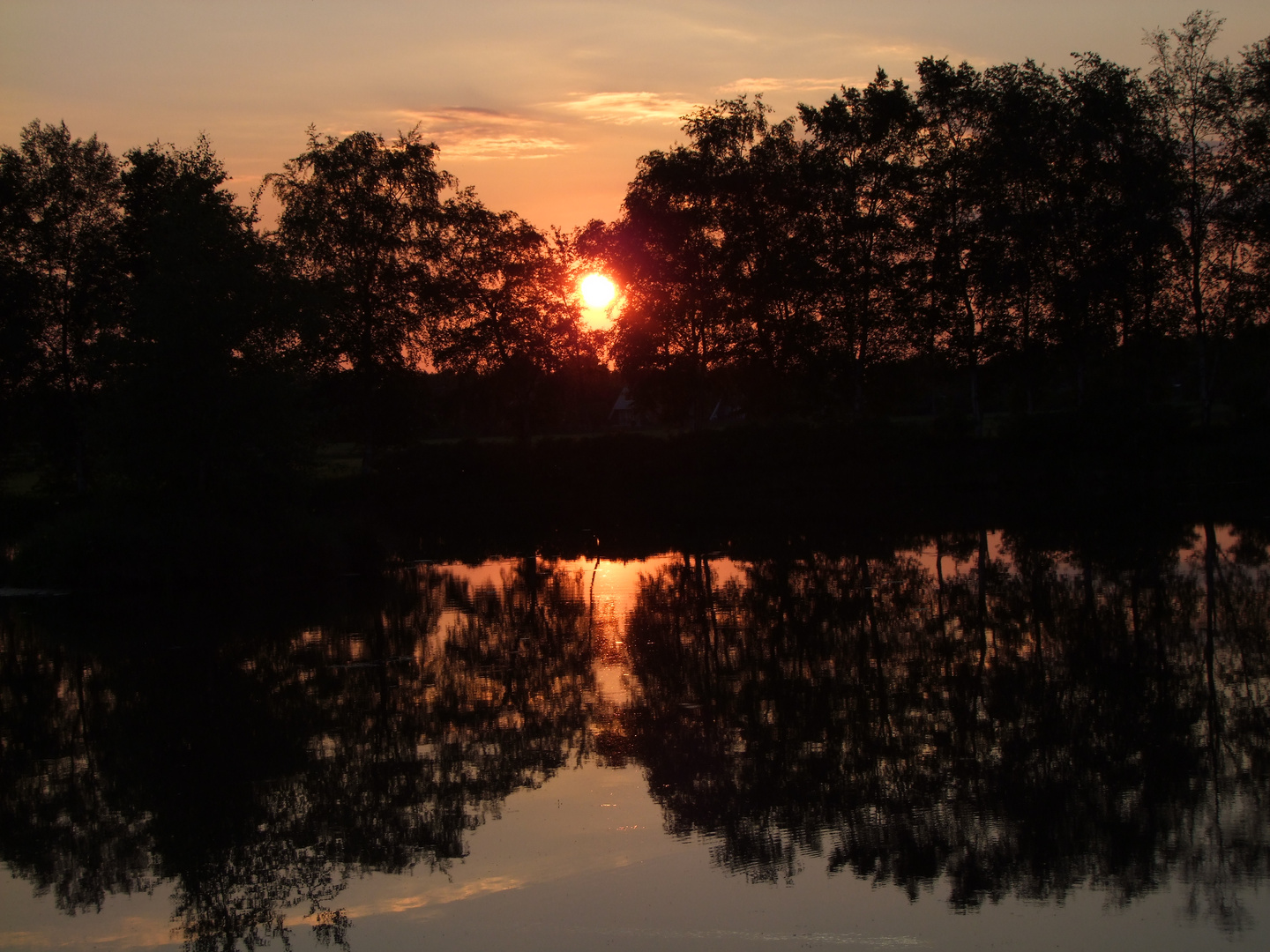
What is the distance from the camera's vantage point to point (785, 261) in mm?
43312

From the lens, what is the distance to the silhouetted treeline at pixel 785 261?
129 feet

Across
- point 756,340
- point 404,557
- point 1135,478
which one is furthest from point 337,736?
point 756,340

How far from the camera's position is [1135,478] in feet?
120

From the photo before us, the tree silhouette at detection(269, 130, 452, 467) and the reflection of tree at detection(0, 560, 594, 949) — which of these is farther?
the tree silhouette at detection(269, 130, 452, 467)

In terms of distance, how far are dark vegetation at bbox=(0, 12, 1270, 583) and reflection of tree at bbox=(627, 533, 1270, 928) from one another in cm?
1707

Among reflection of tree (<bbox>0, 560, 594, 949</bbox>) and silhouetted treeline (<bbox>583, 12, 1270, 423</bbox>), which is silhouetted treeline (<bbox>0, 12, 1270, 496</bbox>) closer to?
silhouetted treeline (<bbox>583, 12, 1270, 423</bbox>)

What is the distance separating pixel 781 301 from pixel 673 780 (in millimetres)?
37115

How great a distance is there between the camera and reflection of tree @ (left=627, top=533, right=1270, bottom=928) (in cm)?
689

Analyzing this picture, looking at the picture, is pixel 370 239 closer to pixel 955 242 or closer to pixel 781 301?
pixel 781 301

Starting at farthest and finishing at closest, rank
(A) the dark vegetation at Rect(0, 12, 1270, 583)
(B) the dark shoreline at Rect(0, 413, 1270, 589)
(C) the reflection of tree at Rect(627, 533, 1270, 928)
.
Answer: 1. (A) the dark vegetation at Rect(0, 12, 1270, 583)
2. (B) the dark shoreline at Rect(0, 413, 1270, 589)
3. (C) the reflection of tree at Rect(627, 533, 1270, 928)

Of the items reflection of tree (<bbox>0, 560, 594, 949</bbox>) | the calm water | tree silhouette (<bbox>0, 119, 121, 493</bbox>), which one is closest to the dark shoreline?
tree silhouette (<bbox>0, 119, 121, 493</bbox>)

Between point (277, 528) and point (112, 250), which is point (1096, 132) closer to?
point (277, 528)

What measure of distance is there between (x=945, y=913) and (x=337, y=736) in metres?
5.96

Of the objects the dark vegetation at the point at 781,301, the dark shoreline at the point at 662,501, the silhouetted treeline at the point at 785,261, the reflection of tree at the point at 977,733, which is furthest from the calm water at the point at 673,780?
the silhouetted treeline at the point at 785,261
